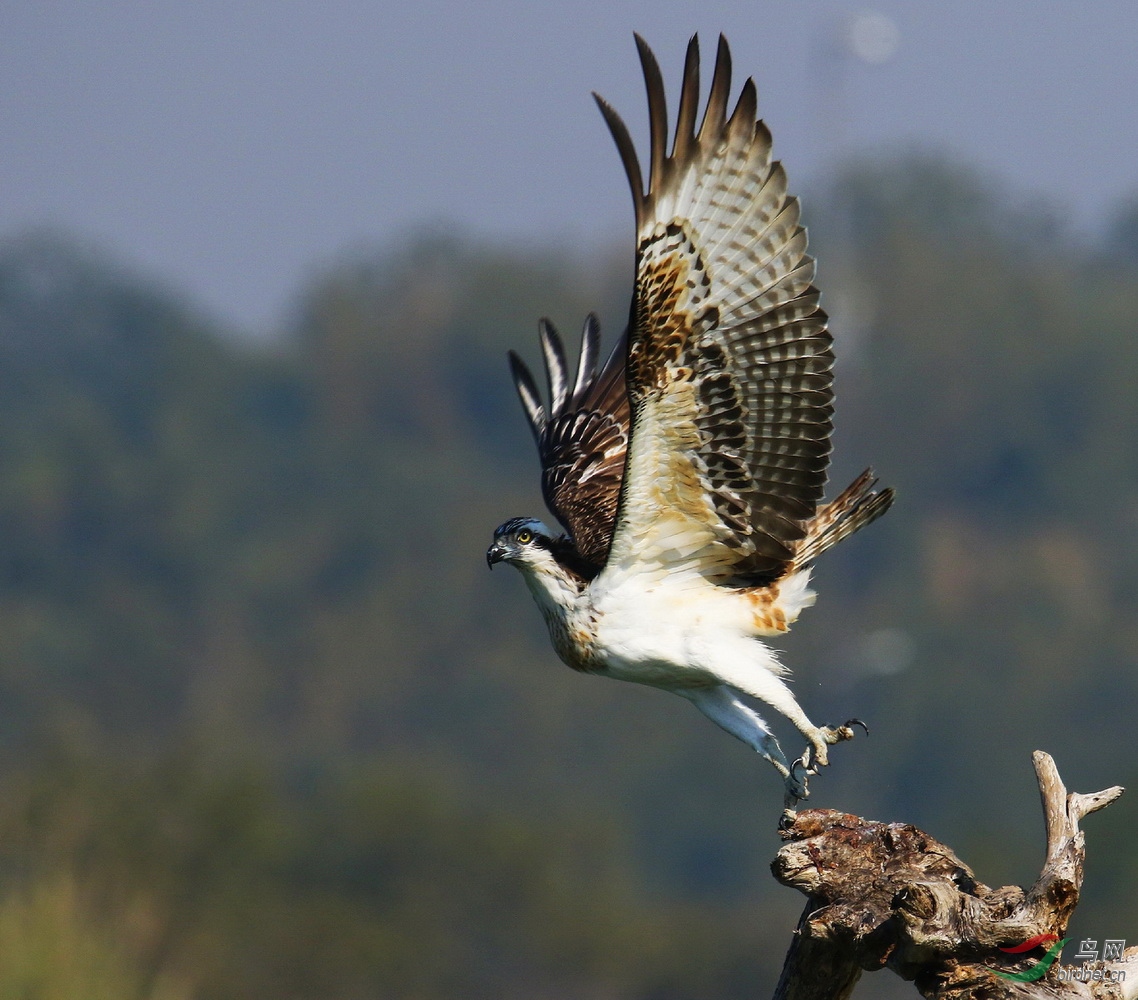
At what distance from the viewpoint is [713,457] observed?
8203mm

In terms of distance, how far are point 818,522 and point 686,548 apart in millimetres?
737

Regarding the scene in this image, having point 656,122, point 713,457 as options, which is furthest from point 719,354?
point 656,122

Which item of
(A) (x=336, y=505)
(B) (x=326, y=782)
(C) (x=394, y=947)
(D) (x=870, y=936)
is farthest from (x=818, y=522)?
(A) (x=336, y=505)

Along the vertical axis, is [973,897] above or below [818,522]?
below

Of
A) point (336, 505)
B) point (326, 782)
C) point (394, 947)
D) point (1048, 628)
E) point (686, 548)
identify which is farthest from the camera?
point (336, 505)

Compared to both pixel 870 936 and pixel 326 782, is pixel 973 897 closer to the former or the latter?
pixel 870 936

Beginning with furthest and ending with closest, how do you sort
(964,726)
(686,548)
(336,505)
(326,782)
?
(336,505)
(964,726)
(326,782)
(686,548)

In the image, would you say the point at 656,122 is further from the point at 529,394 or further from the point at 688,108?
the point at 529,394

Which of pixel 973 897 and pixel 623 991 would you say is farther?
pixel 623 991

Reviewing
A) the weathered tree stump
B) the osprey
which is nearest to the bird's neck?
the osprey

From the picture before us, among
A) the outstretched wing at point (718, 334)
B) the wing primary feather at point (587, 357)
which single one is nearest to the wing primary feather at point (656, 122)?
the outstretched wing at point (718, 334)

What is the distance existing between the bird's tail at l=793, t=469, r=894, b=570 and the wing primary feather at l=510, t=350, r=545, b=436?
2.74 m

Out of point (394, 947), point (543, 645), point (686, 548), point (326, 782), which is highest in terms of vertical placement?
point (543, 645)

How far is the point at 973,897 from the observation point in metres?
6.70
